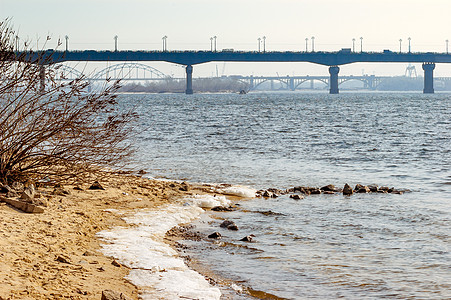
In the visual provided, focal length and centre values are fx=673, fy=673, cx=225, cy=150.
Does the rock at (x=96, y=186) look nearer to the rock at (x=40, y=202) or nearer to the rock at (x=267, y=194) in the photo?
the rock at (x=40, y=202)

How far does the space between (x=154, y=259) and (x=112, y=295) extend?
2.29 metres

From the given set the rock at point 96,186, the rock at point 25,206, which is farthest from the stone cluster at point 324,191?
the rock at point 25,206

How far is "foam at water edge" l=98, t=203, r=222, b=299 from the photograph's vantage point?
8.09 meters

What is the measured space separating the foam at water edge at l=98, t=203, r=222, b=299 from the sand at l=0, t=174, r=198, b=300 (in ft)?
0.64

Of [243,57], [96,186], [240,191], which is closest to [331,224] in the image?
[240,191]

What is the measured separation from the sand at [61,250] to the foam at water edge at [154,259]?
0.64 feet

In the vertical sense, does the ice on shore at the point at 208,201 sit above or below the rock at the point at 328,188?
above

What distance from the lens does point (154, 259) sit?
30.9 ft

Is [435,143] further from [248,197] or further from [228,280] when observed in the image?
[228,280]

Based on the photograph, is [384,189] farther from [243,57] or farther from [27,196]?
[243,57]

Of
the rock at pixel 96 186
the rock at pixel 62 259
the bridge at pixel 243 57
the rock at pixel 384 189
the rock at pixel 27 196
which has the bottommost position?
the rock at pixel 384 189

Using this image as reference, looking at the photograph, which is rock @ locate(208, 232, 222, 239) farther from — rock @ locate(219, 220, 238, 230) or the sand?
the sand

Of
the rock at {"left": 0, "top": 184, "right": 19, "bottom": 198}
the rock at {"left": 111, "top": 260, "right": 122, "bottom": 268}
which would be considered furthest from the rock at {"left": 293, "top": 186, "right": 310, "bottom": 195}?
the rock at {"left": 111, "top": 260, "right": 122, "bottom": 268}

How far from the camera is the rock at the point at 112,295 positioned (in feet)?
23.2
